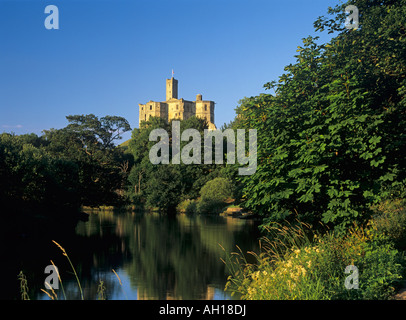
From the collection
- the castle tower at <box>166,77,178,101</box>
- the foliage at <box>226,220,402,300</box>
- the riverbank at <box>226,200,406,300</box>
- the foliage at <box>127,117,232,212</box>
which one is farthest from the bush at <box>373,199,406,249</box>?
the castle tower at <box>166,77,178,101</box>

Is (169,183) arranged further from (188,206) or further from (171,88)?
(171,88)

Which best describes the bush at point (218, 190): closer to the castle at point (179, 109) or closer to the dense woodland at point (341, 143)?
the dense woodland at point (341, 143)

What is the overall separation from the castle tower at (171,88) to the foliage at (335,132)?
135m

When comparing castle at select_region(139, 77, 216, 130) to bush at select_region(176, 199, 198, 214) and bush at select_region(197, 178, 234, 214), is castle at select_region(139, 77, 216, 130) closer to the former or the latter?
bush at select_region(176, 199, 198, 214)

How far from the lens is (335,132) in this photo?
11.9 m

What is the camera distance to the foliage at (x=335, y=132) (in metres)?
12.2

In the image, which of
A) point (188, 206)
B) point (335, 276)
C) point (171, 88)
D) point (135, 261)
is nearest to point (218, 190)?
point (188, 206)

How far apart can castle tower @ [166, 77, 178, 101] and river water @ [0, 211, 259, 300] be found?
11593cm

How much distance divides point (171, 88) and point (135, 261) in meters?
132

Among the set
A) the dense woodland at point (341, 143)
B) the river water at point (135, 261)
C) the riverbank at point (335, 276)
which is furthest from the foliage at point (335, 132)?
the river water at point (135, 261)

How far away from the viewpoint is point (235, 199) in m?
54.6

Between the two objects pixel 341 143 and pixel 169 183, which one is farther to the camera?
pixel 169 183

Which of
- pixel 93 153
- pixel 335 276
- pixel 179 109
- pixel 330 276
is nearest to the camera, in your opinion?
pixel 330 276

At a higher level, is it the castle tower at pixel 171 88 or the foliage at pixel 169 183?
the castle tower at pixel 171 88
